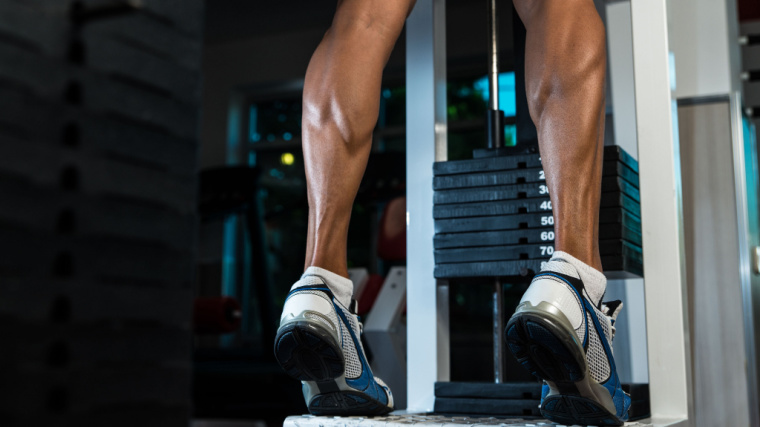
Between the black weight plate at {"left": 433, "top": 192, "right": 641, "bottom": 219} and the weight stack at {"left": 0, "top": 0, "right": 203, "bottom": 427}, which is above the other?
the black weight plate at {"left": 433, "top": 192, "right": 641, "bottom": 219}

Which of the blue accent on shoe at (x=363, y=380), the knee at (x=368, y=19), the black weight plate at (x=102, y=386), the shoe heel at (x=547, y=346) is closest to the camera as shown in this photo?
the black weight plate at (x=102, y=386)

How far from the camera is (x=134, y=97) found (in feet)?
1.15

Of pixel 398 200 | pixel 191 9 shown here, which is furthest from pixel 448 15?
pixel 191 9

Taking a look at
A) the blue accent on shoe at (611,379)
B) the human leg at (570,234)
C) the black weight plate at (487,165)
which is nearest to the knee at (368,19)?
the human leg at (570,234)

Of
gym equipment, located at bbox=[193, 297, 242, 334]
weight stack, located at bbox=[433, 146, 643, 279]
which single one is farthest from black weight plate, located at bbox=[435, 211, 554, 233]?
gym equipment, located at bbox=[193, 297, 242, 334]

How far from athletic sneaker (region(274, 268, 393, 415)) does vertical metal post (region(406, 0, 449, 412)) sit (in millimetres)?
402

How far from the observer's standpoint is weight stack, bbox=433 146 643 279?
135cm

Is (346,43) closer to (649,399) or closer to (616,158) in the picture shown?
(616,158)

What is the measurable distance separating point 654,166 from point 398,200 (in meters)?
2.36

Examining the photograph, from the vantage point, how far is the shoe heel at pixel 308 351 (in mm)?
Result: 983

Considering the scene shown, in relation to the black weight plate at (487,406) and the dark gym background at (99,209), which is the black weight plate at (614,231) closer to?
the black weight plate at (487,406)

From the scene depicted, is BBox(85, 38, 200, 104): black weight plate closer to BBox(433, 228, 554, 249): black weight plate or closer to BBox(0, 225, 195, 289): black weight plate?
BBox(0, 225, 195, 289): black weight plate

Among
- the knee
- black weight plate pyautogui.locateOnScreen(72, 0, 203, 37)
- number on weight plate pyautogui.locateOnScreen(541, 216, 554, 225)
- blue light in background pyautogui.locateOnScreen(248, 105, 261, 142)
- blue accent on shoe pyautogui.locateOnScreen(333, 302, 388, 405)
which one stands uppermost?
blue light in background pyautogui.locateOnScreen(248, 105, 261, 142)

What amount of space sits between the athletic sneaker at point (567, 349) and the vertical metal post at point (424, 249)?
0.59 meters
